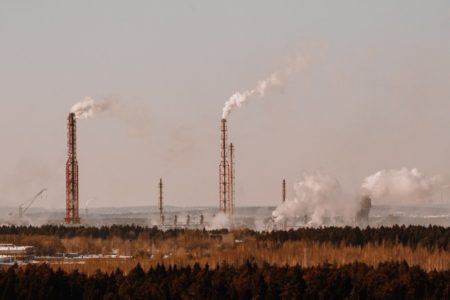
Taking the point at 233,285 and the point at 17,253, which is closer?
the point at 233,285

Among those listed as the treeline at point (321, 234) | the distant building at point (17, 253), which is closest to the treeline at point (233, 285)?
the distant building at point (17, 253)

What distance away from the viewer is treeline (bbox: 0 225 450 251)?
513 feet

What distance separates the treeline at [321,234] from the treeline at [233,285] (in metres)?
53.6

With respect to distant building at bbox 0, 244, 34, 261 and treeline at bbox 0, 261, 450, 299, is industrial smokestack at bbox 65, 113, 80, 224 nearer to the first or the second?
distant building at bbox 0, 244, 34, 261

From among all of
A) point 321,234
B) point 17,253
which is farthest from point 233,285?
point 321,234

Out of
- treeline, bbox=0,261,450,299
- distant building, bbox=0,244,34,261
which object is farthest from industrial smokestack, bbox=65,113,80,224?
treeline, bbox=0,261,450,299

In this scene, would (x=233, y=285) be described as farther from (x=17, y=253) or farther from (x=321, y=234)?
(x=321, y=234)

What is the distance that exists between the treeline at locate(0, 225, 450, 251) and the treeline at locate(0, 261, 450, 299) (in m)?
53.6

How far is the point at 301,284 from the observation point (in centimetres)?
9288

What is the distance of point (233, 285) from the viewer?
91.8 metres

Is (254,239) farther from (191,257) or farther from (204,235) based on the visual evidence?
(191,257)

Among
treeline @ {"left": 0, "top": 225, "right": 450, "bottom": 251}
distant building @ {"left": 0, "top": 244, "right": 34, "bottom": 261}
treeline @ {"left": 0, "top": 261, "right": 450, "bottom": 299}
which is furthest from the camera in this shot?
treeline @ {"left": 0, "top": 225, "right": 450, "bottom": 251}

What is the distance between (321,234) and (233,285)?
73.2 meters


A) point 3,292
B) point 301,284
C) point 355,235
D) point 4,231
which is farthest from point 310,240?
point 3,292
